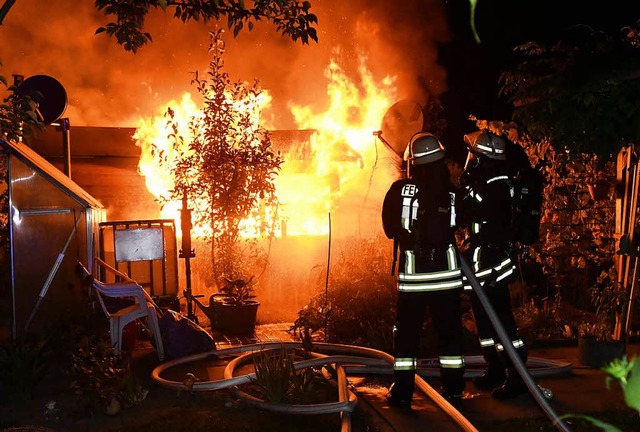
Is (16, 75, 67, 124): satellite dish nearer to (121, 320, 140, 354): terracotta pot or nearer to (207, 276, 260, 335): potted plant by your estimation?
(207, 276, 260, 335): potted plant

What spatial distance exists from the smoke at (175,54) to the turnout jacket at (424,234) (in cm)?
859

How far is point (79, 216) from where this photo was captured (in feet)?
27.8

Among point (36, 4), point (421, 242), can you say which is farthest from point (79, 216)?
point (36, 4)

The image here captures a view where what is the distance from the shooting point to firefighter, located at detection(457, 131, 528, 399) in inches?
218

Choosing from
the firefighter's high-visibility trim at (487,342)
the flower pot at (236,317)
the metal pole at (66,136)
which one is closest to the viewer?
the firefighter's high-visibility trim at (487,342)

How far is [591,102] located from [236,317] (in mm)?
5361

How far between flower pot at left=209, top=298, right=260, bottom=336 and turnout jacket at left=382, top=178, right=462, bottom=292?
12.2 ft

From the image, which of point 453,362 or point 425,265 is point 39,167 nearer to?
point 425,265

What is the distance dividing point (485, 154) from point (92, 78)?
1146cm

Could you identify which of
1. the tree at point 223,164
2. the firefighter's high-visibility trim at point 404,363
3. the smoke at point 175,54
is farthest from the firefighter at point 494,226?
the smoke at point 175,54

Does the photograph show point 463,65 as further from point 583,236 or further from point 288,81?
point 583,236

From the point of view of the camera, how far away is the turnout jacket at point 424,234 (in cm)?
525

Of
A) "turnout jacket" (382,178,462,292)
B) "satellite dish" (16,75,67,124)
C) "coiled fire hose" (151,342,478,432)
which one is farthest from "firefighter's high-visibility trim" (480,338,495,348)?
"satellite dish" (16,75,67,124)

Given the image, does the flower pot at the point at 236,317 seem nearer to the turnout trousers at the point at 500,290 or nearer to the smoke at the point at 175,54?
the turnout trousers at the point at 500,290
